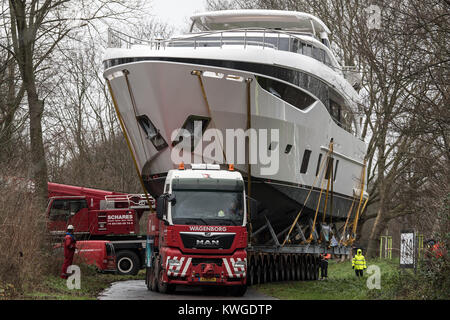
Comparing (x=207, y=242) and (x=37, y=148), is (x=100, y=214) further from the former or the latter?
(x=207, y=242)

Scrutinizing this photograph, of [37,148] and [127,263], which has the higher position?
[37,148]

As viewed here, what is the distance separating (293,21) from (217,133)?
6.03 metres

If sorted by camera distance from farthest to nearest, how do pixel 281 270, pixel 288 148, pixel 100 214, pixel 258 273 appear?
pixel 100 214 < pixel 281 270 < pixel 258 273 < pixel 288 148

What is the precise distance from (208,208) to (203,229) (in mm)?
549

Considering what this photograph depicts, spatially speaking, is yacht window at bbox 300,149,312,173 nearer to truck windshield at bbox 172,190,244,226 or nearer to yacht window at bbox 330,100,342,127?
yacht window at bbox 330,100,342,127

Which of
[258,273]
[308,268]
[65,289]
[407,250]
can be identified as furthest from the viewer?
[308,268]

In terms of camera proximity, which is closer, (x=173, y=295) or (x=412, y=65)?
(x=412, y=65)

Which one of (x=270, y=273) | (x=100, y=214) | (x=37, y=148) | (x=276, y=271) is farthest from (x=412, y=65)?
(x=100, y=214)

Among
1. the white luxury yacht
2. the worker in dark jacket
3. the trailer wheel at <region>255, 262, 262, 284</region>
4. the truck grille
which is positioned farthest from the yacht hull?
the worker in dark jacket

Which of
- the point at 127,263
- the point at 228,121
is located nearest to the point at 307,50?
the point at 228,121

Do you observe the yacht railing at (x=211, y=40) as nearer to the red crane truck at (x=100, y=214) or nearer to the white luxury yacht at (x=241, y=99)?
the white luxury yacht at (x=241, y=99)

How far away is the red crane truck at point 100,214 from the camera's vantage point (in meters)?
27.5

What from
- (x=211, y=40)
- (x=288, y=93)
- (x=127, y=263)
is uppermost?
(x=211, y=40)

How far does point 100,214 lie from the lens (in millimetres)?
28203
